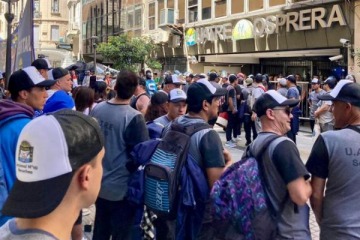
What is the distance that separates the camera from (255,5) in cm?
2162

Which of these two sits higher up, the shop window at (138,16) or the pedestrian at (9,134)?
the shop window at (138,16)

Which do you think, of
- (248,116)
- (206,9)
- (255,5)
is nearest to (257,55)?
(255,5)

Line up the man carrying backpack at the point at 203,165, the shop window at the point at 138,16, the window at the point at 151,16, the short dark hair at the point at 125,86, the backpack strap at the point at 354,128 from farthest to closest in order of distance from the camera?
the shop window at the point at 138,16
the window at the point at 151,16
the short dark hair at the point at 125,86
the man carrying backpack at the point at 203,165
the backpack strap at the point at 354,128

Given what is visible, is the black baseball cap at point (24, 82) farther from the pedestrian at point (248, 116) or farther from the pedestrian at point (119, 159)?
the pedestrian at point (248, 116)

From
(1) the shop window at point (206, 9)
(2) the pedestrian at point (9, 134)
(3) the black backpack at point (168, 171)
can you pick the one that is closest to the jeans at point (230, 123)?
(3) the black backpack at point (168, 171)

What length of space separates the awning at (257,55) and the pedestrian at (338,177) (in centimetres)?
1582

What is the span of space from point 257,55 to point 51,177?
2139 cm

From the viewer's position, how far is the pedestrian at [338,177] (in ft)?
9.27

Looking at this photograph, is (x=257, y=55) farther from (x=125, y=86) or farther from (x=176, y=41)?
(x=125, y=86)

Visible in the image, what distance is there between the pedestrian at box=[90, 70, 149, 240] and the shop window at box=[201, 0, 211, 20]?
21.7 metres

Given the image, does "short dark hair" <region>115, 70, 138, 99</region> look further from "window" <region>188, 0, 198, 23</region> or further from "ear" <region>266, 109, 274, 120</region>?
"window" <region>188, 0, 198, 23</region>

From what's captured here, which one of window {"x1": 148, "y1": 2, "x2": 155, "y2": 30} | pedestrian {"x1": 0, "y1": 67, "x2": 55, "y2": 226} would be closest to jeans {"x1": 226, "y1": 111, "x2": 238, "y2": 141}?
pedestrian {"x1": 0, "y1": 67, "x2": 55, "y2": 226}

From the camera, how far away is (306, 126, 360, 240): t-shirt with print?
2824 millimetres

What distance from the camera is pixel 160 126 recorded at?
4.50 metres
